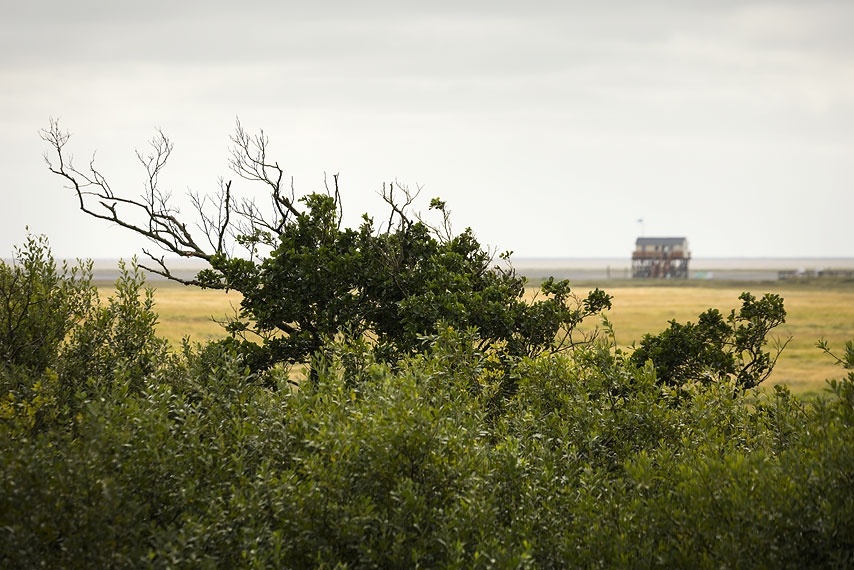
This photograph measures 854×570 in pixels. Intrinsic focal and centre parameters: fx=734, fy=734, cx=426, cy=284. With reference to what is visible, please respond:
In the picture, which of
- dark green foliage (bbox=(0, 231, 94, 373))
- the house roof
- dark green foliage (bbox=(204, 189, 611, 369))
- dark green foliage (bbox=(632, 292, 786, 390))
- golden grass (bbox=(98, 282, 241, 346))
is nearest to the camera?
dark green foliage (bbox=(0, 231, 94, 373))

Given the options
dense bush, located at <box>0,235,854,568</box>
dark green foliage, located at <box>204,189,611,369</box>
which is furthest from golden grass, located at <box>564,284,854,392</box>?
dense bush, located at <box>0,235,854,568</box>

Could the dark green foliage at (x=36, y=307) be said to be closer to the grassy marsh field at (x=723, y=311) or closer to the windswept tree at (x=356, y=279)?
the windswept tree at (x=356, y=279)

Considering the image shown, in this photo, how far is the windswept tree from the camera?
14992 mm

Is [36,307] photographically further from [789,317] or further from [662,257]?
[662,257]

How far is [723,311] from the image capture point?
87562 mm

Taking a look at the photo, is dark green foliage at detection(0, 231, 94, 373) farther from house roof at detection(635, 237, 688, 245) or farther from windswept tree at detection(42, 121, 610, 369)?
house roof at detection(635, 237, 688, 245)

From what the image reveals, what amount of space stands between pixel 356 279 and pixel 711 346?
25.6ft

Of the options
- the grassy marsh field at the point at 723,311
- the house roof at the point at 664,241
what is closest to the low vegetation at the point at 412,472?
the grassy marsh field at the point at 723,311

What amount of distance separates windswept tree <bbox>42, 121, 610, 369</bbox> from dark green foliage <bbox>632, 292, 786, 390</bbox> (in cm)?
172

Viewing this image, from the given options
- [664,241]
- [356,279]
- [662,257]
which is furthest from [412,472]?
[664,241]

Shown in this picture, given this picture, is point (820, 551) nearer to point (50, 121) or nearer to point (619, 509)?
point (619, 509)

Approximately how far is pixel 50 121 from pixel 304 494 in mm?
15384

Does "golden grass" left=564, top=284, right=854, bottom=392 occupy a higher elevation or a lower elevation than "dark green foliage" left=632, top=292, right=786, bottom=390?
lower

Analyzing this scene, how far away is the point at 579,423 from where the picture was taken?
1032cm
